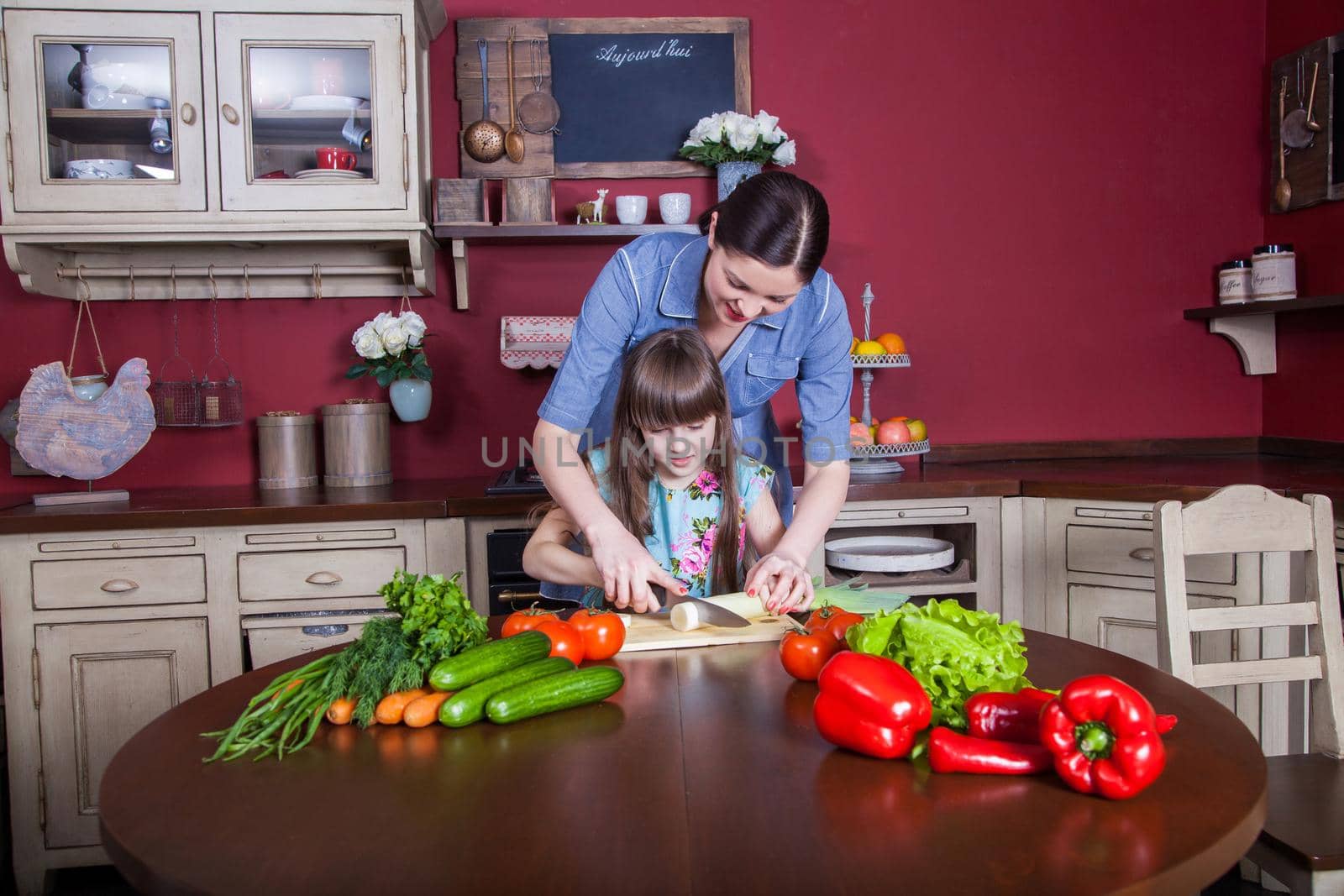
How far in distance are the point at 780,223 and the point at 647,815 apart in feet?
3.06

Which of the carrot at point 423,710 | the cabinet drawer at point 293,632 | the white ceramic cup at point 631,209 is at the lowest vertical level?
the cabinet drawer at point 293,632

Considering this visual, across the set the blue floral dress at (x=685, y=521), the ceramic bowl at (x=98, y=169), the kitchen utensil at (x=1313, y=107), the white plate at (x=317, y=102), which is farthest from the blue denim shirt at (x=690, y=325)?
the kitchen utensil at (x=1313, y=107)

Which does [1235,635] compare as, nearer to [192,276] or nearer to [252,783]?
[252,783]

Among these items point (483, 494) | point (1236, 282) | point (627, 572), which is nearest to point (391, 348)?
point (483, 494)

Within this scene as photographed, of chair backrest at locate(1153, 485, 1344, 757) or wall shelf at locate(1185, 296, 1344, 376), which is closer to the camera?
chair backrest at locate(1153, 485, 1344, 757)

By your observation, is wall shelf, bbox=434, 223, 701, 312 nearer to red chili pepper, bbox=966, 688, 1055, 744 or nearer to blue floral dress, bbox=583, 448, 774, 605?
blue floral dress, bbox=583, 448, 774, 605

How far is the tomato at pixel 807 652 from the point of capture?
4.13 ft

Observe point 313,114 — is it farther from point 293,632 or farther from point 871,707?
point 871,707

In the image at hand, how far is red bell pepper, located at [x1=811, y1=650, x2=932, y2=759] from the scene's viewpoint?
1.01m

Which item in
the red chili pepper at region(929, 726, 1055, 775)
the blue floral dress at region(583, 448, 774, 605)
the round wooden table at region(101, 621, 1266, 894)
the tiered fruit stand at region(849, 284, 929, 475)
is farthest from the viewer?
the tiered fruit stand at region(849, 284, 929, 475)

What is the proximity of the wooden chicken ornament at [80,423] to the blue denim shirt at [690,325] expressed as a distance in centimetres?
153

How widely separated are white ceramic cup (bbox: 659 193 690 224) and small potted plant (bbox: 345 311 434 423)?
80cm

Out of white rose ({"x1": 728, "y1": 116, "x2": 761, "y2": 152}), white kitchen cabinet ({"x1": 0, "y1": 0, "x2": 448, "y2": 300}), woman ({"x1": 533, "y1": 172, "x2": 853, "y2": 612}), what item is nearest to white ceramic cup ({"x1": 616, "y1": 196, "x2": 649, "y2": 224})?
white rose ({"x1": 728, "y1": 116, "x2": 761, "y2": 152})

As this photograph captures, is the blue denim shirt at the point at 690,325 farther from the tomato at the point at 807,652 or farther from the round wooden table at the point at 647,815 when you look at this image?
the round wooden table at the point at 647,815
